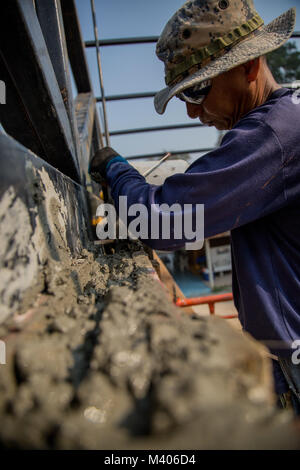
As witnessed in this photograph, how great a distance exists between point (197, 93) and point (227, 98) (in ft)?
0.44

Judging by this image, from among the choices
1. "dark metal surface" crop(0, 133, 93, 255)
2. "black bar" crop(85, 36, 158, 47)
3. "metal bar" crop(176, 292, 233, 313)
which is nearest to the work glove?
"dark metal surface" crop(0, 133, 93, 255)

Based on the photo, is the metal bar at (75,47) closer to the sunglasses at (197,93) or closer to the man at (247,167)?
the man at (247,167)

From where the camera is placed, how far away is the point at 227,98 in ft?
3.32

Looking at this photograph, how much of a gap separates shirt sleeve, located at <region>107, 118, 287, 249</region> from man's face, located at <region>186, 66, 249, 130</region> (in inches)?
8.5

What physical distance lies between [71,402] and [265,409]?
0.79 feet

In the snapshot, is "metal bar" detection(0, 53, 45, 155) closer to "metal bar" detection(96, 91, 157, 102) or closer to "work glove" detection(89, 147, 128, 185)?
"work glove" detection(89, 147, 128, 185)

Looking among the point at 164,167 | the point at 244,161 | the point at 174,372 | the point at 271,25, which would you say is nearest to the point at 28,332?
the point at 174,372

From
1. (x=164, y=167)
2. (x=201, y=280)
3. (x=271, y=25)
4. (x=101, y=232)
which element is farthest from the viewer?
(x=201, y=280)

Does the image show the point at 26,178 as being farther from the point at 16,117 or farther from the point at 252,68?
the point at 252,68

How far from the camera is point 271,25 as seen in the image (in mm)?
1079

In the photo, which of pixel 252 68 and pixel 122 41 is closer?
pixel 252 68

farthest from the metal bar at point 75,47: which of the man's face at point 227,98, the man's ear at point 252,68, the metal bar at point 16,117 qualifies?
the man's ear at point 252,68

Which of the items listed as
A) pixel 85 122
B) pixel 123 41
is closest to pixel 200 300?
pixel 85 122

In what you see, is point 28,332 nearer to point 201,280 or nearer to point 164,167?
point 164,167
